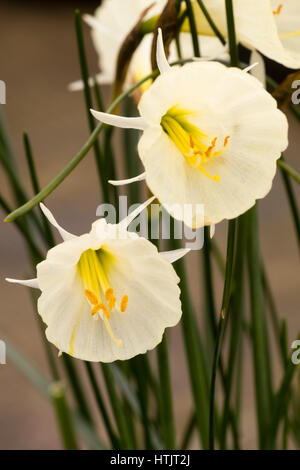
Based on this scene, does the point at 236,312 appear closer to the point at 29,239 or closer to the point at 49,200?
the point at 29,239

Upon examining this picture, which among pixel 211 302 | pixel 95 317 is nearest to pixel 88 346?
pixel 95 317

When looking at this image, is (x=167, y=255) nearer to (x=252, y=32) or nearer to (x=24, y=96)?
Answer: (x=252, y=32)

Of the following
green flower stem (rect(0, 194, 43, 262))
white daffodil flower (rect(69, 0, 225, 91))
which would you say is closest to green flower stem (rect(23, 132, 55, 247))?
green flower stem (rect(0, 194, 43, 262))

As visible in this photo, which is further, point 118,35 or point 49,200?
point 49,200

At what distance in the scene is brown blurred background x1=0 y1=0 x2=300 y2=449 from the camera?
3.26ft

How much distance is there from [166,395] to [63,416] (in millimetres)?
66

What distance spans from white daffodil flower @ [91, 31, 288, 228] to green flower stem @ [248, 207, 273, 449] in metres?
0.10

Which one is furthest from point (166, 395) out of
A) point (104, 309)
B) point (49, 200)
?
point (49, 200)

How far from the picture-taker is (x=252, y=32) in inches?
9.9

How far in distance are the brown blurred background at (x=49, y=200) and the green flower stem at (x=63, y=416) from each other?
0.28ft

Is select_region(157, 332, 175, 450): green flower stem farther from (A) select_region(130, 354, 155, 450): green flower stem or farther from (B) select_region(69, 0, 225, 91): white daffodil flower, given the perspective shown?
(B) select_region(69, 0, 225, 91): white daffodil flower

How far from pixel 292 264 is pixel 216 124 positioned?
1.16 m

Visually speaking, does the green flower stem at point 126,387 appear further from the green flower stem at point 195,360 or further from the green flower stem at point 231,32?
the green flower stem at point 231,32

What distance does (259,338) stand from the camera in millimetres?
339
